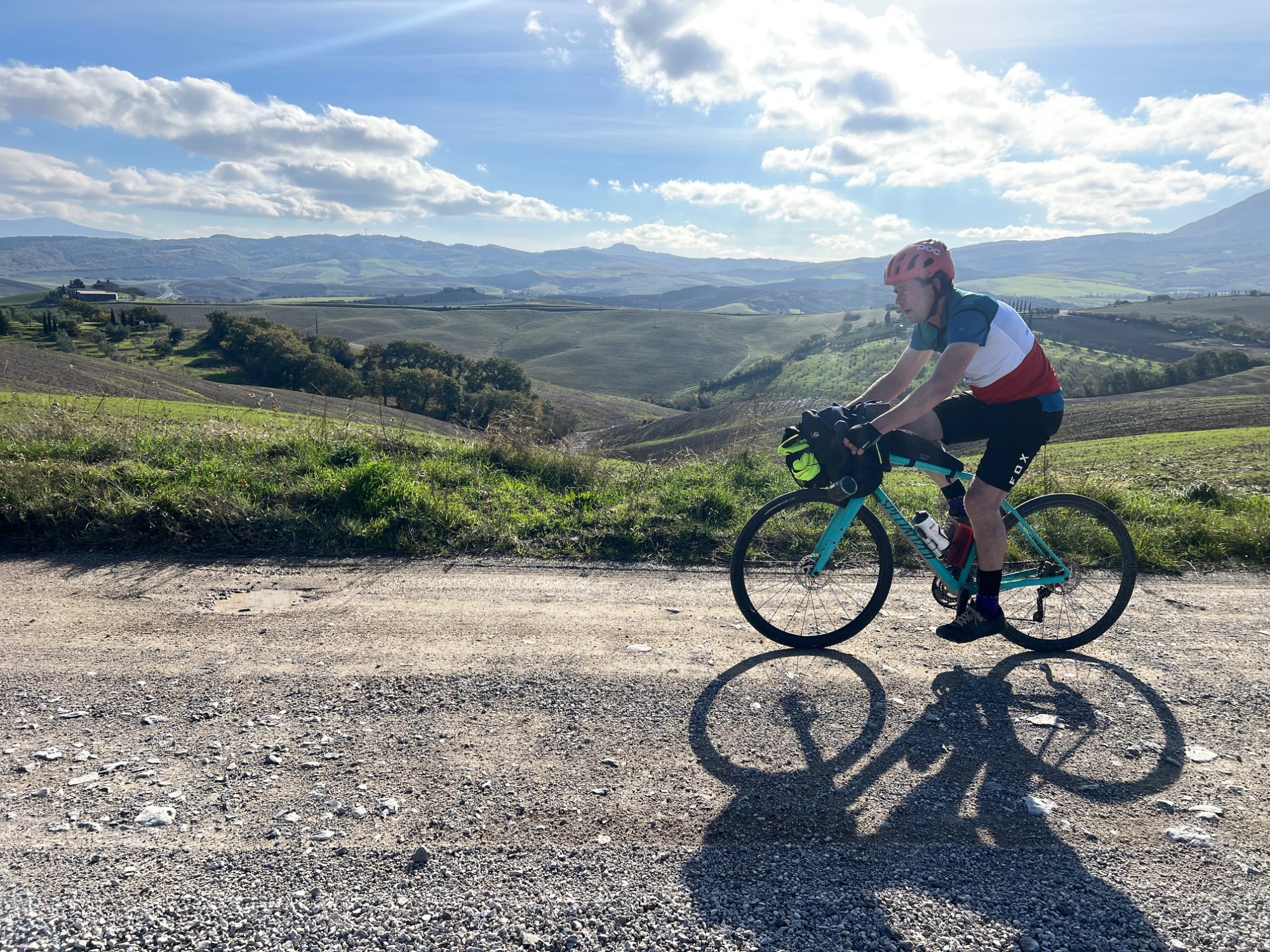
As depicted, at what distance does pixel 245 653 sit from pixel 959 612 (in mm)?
4582

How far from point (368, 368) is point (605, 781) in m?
67.1

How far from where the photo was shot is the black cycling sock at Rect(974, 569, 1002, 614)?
4.51 metres

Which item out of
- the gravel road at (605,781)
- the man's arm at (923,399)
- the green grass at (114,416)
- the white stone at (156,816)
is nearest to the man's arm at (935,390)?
A: the man's arm at (923,399)

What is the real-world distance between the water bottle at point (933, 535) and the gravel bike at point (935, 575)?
0.11 feet

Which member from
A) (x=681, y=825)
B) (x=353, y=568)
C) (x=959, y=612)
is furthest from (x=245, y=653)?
(x=959, y=612)

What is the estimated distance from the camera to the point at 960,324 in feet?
13.4

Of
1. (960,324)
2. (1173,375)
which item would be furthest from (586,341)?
(960,324)

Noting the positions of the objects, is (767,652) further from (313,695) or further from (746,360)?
(746,360)

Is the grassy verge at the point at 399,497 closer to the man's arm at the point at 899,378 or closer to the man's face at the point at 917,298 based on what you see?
the man's arm at the point at 899,378

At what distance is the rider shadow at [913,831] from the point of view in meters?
2.39

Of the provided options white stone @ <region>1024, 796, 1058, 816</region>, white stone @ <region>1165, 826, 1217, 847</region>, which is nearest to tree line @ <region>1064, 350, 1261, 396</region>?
white stone @ <region>1165, 826, 1217, 847</region>

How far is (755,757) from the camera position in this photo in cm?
337

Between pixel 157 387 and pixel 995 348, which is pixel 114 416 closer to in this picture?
pixel 995 348

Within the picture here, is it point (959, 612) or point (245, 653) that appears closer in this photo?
point (245, 653)
